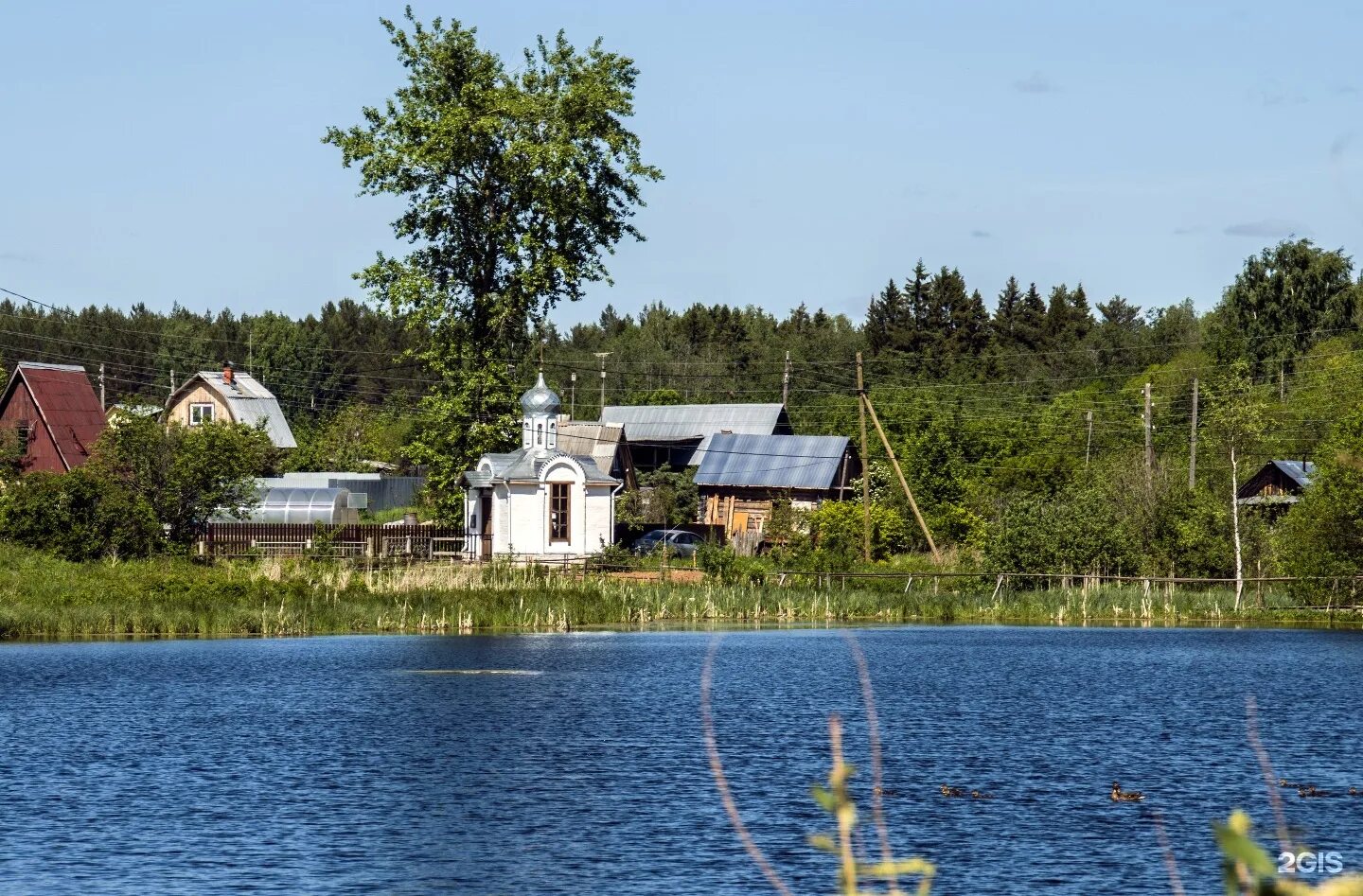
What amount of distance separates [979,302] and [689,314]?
4348 cm

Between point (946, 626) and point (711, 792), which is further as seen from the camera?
point (946, 626)

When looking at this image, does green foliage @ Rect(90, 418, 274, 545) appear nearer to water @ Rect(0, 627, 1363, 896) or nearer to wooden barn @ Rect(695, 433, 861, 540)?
water @ Rect(0, 627, 1363, 896)

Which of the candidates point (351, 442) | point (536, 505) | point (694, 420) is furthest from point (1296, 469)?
point (351, 442)

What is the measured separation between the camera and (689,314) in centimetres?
19050

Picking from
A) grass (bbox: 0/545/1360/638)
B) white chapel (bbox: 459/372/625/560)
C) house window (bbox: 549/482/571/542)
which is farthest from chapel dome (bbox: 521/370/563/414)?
grass (bbox: 0/545/1360/638)

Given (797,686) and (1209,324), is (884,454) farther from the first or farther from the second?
(797,686)

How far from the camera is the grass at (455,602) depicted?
5397 centimetres

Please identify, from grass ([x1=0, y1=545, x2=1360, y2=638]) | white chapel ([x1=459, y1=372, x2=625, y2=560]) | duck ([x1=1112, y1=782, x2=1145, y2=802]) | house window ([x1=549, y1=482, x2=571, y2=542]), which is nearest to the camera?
duck ([x1=1112, y1=782, x2=1145, y2=802])

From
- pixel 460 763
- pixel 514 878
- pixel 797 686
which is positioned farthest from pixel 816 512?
pixel 514 878

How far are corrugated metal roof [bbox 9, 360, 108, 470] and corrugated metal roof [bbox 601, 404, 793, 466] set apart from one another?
3601 centimetres

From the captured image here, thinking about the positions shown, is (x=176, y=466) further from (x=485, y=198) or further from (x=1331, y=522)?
(x=1331, y=522)

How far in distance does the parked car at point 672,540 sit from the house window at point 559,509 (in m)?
7.02

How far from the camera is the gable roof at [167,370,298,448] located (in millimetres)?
114875

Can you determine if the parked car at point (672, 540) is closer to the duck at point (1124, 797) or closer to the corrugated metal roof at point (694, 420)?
the corrugated metal roof at point (694, 420)
